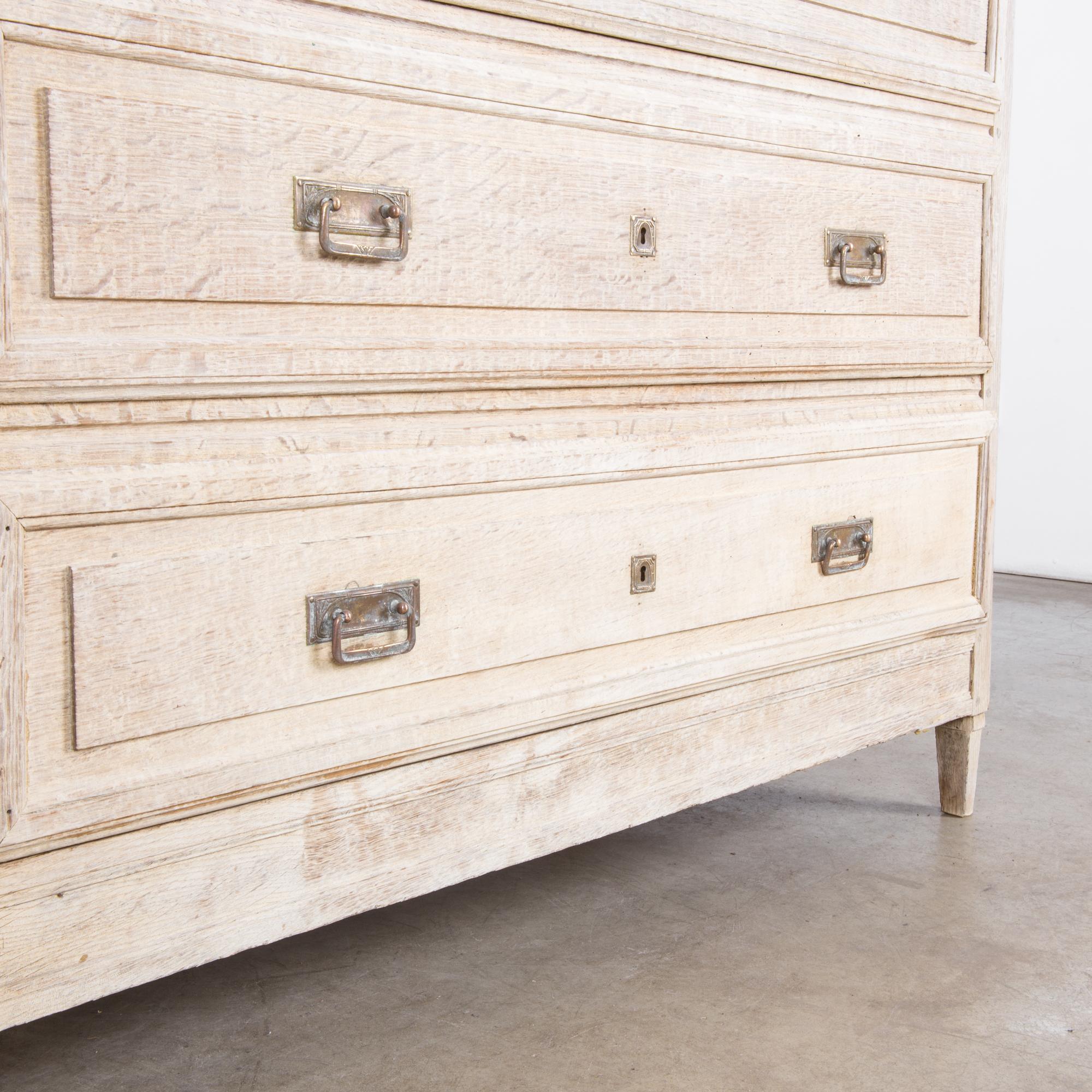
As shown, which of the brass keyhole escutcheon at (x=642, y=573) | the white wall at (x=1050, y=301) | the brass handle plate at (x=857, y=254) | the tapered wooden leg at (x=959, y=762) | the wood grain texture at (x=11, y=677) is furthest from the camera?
the white wall at (x=1050, y=301)

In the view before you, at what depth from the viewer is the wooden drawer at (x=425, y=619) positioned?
909 mm

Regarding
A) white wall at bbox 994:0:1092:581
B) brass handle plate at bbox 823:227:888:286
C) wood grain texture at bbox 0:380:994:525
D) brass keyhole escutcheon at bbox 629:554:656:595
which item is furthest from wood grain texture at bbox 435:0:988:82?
white wall at bbox 994:0:1092:581

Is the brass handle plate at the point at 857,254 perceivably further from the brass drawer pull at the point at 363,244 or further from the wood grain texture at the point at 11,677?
the wood grain texture at the point at 11,677

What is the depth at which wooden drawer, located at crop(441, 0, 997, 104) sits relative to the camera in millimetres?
1143

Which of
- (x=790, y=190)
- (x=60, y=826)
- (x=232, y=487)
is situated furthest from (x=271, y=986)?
(x=790, y=190)

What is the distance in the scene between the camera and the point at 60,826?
2.97 feet

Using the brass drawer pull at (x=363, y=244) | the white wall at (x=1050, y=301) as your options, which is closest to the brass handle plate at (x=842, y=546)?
the brass drawer pull at (x=363, y=244)

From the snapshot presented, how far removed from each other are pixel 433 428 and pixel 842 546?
555 millimetres

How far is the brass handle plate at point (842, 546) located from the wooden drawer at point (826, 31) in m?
0.48

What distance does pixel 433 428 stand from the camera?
3.51 ft

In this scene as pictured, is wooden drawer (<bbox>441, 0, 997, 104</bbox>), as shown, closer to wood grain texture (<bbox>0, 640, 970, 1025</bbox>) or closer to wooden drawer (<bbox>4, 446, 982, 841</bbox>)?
wooden drawer (<bbox>4, 446, 982, 841</bbox>)

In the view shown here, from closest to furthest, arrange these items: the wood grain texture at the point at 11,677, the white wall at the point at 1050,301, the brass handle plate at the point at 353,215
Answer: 1. the wood grain texture at the point at 11,677
2. the brass handle plate at the point at 353,215
3. the white wall at the point at 1050,301

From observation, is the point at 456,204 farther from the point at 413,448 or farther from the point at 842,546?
the point at 842,546

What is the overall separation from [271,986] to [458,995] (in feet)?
0.61
